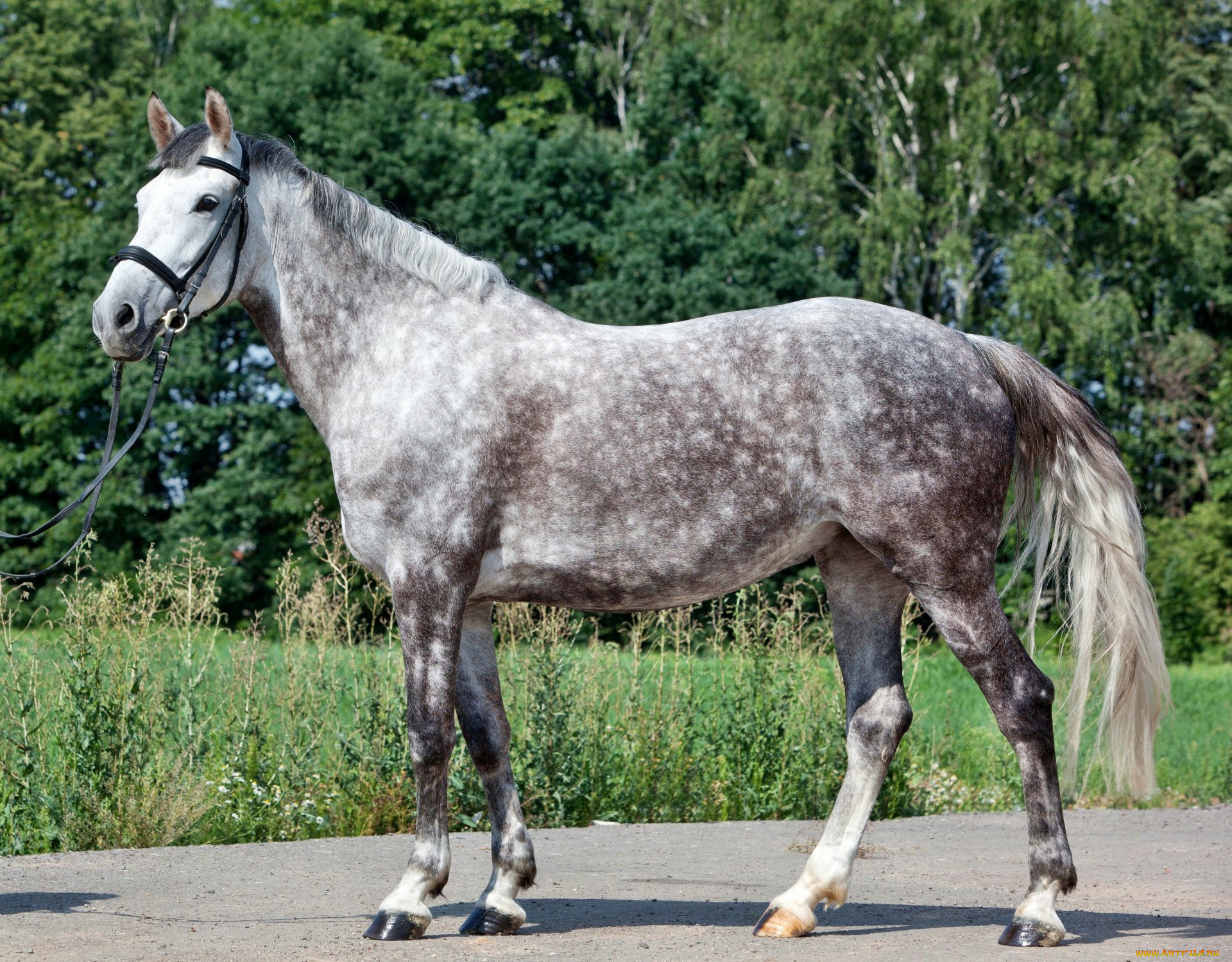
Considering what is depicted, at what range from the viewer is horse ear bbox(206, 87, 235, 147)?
4.41 metres

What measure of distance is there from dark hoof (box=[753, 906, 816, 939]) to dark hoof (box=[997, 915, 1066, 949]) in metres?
0.66

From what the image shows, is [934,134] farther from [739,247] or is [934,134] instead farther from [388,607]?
[388,607]

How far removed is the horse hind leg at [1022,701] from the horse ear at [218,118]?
282 centimetres

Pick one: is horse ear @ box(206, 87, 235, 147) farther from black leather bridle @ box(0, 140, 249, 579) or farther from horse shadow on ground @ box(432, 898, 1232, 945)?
horse shadow on ground @ box(432, 898, 1232, 945)

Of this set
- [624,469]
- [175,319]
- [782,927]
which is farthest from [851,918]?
[175,319]

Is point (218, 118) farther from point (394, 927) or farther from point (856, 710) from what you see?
point (856, 710)

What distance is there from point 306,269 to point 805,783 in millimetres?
4823

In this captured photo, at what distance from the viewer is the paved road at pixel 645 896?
4.28 m

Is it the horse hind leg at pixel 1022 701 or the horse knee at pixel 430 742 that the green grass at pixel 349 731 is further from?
the horse hind leg at pixel 1022 701

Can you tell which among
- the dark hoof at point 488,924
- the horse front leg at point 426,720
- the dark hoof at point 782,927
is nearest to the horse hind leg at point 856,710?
the dark hoof at point 782,927

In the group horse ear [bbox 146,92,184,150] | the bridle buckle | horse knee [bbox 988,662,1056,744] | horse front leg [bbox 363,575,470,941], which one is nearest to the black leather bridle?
the bridle buckle

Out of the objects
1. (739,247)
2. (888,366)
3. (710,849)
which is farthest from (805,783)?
(739,247)

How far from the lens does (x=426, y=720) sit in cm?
440

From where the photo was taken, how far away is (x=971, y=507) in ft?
14.5
